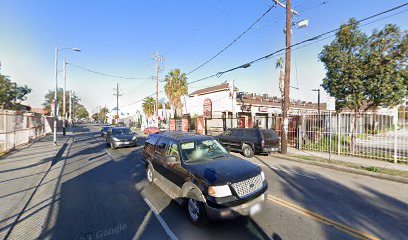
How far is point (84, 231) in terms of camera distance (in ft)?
11.8

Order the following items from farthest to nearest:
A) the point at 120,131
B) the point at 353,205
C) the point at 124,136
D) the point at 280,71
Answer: the point at 280,71 < the point at 120,131 < the point at 124,136 < the point at 353,205

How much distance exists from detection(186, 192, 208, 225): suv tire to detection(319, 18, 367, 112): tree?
34.6 feet

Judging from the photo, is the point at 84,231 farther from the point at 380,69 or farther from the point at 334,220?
the point at 380,69

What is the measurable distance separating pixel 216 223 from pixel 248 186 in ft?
3.10

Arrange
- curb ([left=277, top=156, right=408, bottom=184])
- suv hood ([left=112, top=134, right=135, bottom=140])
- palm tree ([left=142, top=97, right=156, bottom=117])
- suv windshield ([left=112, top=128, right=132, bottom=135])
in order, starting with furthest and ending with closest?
palm tree ([left=142, top=97, right=156, bottom=117])
suv windshield ([left=112, top=128, right=132, bottom=135])
suv hood ([left=112, top=134, right=135, bottom=140])
curb ([left=277, top=156, right=408, bottom=184])

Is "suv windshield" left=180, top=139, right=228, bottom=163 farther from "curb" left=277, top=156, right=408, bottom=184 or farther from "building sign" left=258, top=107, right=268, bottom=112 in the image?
"building sign" left=258, top=107, right=268, bottom=112

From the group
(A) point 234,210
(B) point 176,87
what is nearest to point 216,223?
(A) point 234,210

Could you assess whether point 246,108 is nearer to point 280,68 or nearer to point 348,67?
point 280,68

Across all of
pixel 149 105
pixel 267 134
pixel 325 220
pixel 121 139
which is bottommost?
pixel 325 220

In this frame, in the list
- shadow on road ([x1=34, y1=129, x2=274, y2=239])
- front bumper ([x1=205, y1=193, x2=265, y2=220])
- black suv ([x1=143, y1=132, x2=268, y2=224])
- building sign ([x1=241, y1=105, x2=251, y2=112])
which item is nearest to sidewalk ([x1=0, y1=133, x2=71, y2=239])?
shadow on road ([x1=34, y1=129, x2=274, y2=239])

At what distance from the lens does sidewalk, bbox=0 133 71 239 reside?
4.23 m

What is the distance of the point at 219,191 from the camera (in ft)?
11.1

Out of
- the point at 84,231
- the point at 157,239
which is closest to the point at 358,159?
the point at 157,239

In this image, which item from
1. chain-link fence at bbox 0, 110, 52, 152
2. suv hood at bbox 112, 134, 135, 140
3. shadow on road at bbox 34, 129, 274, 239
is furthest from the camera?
suv hood at bbox 112, 134, 135, 140
